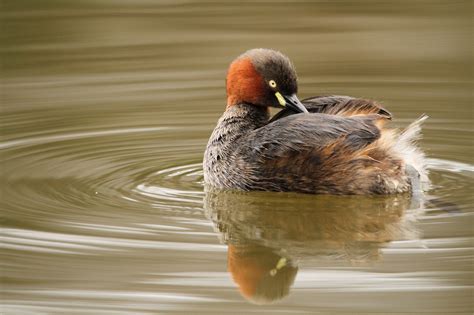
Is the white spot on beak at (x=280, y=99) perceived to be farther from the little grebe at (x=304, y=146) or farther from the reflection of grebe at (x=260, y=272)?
the reflection of grebe at (x=260, y=272)

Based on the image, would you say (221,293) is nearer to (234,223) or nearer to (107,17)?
(234,223)

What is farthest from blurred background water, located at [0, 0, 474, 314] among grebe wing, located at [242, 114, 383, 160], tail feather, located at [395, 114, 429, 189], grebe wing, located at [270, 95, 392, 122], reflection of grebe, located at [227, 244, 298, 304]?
grebe wing, located at [270, 95, 392, 122]

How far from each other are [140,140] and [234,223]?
2135 millimetres

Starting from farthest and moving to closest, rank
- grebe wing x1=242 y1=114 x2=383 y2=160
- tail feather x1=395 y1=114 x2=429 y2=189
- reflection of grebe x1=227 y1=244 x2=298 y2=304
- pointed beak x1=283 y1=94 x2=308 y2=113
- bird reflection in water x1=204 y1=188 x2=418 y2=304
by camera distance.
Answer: pointed beak x1=283 y1=94 x2=308 y2=113
tail feather x1=395 y1=114 x2=429 y2=189
grebe wing x1=242 y1=114 x2=383 y2=160
bird reflection in water x1=204 y1=188 x2=418 y2=304
reflection of grebe x1=227 y1=244 x2=298 y2=304

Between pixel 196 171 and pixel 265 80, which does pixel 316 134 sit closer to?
pixel 265 80

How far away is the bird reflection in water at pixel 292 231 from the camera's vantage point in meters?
5.56

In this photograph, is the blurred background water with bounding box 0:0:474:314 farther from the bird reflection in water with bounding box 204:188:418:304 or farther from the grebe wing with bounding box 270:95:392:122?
the grebe wing with bounding box 270:95:392:122

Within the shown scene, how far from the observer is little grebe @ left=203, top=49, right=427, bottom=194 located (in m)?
6.56

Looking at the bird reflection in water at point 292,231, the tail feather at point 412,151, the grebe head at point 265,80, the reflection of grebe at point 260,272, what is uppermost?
the grebe head at point 265,80

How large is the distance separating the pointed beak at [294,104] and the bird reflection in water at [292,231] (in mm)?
572

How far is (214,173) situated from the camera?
7039mm

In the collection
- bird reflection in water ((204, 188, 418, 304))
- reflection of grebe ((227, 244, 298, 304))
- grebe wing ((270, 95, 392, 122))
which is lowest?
reflection of grebe ((227, 244, 298, 304))

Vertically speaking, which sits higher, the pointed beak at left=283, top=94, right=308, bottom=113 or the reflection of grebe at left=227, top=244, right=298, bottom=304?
the pointed beak at left=283, top=94, right=308, bottom=113

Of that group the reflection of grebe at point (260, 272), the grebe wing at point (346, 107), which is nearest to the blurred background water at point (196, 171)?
the reflection of grebe at point (260, 272)
